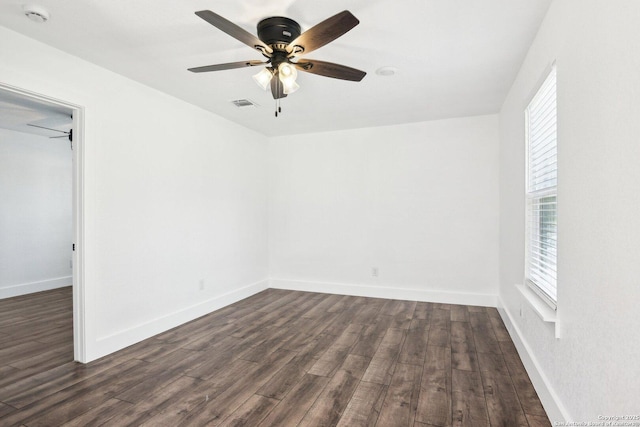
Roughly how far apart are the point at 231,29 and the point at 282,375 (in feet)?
7.90

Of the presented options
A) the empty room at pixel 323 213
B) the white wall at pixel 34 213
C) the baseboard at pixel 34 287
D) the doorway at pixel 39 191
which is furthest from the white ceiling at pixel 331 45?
the baseboard at pixel 34 287

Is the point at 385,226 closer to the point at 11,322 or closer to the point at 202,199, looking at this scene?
the point at 202,199

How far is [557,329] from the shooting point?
74.7 inches

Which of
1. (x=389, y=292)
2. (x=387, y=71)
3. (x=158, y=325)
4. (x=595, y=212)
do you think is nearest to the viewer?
(x=595, y=212)

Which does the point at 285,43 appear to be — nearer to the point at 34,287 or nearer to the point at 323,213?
the point at 323,213

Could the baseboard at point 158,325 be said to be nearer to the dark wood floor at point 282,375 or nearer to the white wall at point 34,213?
the dark wood floor at point 282,375

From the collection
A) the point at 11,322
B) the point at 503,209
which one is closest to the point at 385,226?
Answer: the point at 503,209

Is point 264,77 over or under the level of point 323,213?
over

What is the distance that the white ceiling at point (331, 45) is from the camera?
206 centimetres

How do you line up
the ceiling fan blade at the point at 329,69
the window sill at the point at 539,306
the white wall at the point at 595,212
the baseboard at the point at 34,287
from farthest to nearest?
the baseboard at the point at 34,287 → the ceiling fan blade at the point at 329,69 → the window sill at the point at 539,306 → the white wall at the point at 595,212

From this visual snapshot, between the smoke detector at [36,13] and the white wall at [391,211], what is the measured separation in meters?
3.50

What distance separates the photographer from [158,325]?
11.4ft

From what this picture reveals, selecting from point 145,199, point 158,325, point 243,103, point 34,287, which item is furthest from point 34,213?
point 243,103

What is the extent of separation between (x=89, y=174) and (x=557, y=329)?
11.8 ft
